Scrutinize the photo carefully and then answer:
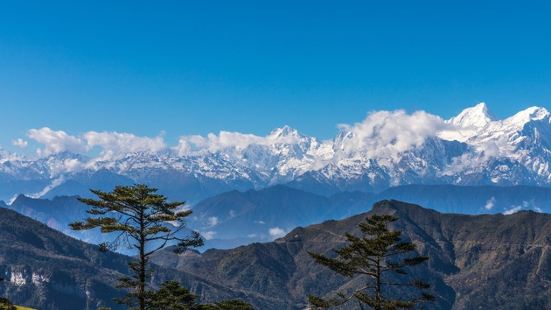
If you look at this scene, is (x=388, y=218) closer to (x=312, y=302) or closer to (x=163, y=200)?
(x=312, y=302)

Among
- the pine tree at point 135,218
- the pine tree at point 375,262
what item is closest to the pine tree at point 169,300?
the pine tree at point 135,218

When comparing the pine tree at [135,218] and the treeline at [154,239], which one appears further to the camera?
the treeline at [154,239]

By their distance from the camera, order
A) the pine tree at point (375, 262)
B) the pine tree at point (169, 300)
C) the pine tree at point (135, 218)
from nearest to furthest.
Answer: the pine tree at point (135, 218), the pine tree at point (375, 262), the pine tree at point (169, 300)

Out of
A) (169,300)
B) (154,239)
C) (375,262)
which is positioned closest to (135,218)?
(154,239)

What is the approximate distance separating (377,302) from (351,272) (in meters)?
5.64

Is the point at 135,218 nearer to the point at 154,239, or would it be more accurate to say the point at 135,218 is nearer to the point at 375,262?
the point at 154,239

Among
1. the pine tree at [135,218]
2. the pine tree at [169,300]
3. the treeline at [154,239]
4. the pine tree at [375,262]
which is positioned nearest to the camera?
the pine tree at [135,218]

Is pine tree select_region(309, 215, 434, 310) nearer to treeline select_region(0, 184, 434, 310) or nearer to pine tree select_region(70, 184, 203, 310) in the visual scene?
treeline select_region(0, 184, 434, 310)

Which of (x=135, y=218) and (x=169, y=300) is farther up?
(x=135, y=218)

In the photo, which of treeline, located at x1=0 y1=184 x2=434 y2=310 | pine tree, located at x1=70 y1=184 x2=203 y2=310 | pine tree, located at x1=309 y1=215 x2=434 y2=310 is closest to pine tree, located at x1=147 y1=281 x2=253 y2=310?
treeline, located at x1=0 y1=184 x2=434 y2=310

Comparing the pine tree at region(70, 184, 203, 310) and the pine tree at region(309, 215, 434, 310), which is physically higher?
the pine tree at region(70, 184, 203, 310)

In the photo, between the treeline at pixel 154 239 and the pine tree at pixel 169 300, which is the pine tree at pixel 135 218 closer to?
the treeline at pixel 154 239

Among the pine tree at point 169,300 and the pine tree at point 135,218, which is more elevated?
the pine tree at point 135,218

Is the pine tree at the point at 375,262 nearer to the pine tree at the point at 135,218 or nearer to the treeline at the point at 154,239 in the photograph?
the treeline at the point at 154,239
